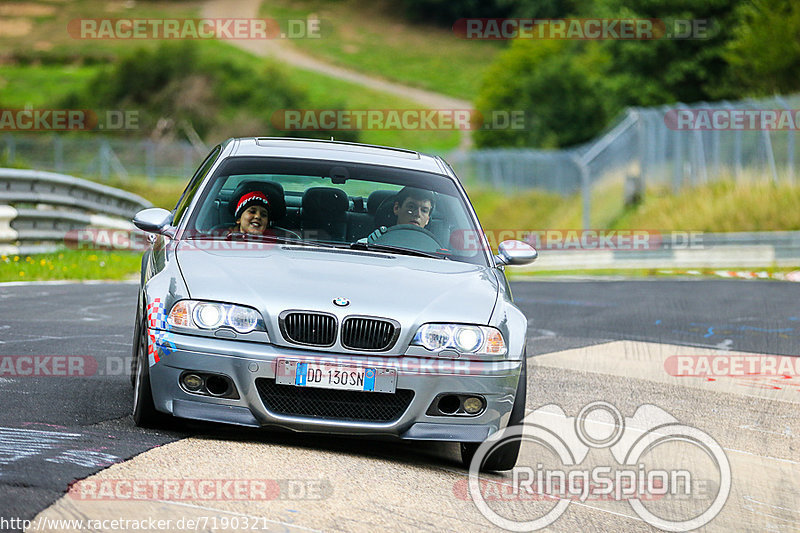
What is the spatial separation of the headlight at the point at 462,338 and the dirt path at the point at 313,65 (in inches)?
3282

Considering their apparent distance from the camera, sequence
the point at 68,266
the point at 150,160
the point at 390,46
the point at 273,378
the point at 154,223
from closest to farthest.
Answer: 1. the point at 273,378
2. the point at 154,223
3. the point at 68,266
4. the point at 150,160
5. the point at 390,46

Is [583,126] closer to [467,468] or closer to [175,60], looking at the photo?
[175,60]

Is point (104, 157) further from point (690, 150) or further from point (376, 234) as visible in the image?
point (376, 234)

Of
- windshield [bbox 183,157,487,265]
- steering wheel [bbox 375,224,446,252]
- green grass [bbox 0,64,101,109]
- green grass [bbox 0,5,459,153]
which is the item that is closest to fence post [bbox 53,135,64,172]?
green grass [bbox 0,5,459,153]

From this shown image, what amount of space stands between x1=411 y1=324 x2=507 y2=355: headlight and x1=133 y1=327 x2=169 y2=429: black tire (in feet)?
4.34

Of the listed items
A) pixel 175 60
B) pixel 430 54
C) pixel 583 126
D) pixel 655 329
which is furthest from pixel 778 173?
pixel 430 54

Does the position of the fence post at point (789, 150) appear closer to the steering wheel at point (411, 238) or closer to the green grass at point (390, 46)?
the steering wheel at point (411, 238)

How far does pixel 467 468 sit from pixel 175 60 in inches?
3040

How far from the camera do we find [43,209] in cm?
1739

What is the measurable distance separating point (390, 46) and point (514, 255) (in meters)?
122

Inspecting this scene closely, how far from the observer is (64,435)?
618cm

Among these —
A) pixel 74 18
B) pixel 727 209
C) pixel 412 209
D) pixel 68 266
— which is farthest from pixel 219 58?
pixel 412 209

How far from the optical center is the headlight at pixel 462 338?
621 centimetres

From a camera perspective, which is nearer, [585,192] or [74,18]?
[585,192]
